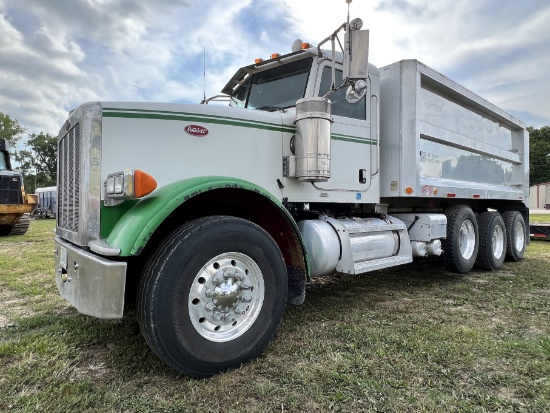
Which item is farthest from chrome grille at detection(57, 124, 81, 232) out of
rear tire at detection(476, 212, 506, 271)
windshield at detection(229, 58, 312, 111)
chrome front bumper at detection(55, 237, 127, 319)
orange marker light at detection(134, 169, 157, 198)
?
rear tire at detection(476, 212, 506, 271)

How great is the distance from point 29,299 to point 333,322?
3.40 metres

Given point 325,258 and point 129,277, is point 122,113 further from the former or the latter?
point 325,258

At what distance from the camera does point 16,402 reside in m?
2.18

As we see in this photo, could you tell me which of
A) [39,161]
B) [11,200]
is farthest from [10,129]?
[11,200]

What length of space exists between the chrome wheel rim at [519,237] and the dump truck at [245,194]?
3.23 meters

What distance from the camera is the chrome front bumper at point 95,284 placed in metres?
2.33

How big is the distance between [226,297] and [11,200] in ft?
39.2

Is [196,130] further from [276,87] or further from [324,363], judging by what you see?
[324,363]

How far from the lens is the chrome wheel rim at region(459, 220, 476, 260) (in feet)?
20.3

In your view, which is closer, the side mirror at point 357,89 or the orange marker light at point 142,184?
the orange marker light at point 142,184

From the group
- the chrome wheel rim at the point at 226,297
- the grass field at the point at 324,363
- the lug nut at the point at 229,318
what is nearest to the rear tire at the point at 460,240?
the grass field at the point at 324,363

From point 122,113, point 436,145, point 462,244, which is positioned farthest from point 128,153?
point 462,244

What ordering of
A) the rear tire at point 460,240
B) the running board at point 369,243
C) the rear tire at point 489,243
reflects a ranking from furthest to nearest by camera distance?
1. the rear tire at point 489,243
2. the rear tire at point 460,240
3. the running board at point 369,243

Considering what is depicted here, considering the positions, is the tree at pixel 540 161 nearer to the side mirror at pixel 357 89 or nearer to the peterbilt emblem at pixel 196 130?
the side mirror at pixel 357 89
